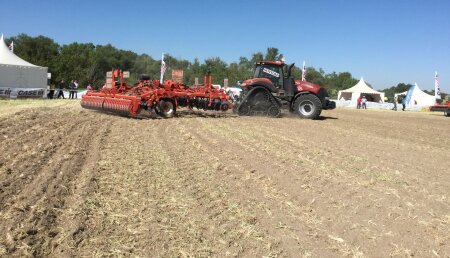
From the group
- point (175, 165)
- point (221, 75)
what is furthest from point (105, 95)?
point (221, 75)

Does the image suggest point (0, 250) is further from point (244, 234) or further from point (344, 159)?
point (344, 159)

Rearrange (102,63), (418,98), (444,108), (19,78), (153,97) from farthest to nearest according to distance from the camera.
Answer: (102,63)
(418,98)
(444,108)
(19,78)
(153,97)

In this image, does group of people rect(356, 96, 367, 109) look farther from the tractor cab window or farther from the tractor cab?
the tractor cab window

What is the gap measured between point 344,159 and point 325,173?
1323mm

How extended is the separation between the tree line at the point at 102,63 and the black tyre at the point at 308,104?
3111 centimetres

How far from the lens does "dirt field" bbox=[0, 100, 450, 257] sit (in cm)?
336

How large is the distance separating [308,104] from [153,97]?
5.80 metres

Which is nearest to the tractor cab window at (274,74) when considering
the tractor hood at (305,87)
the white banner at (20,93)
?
the tractor hood at (305,87)

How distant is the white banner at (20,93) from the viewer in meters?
22.1

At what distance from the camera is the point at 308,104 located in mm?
15367

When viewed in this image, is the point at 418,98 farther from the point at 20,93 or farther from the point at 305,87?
the point at 20,93

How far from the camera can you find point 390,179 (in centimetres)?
563

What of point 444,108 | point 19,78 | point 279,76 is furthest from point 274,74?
point 444,108

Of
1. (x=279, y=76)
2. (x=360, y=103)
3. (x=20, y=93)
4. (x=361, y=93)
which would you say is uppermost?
(x=361, y=93)
